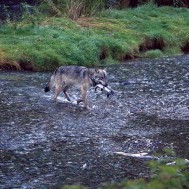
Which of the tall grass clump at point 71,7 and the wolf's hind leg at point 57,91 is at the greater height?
the tall grass clump at point 71,7

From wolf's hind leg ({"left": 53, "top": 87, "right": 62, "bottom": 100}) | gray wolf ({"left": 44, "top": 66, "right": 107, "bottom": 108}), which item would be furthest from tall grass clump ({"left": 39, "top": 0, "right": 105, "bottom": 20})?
wolf's hind leg ({"left": 53, "top": 87, "right": 62, "bottom": 100})

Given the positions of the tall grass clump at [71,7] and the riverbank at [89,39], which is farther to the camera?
the tall grass clump at [71,7]

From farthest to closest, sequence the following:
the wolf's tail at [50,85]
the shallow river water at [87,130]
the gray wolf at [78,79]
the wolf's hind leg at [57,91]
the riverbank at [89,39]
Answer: the riverbank at [89,39]
the wolf's tail at [50,85]
the wolf's hind leg at [57,91]
the gray wolf at [78,79]
the shallow river water at [87,130]

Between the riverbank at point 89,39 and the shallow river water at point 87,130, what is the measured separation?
1.50 m

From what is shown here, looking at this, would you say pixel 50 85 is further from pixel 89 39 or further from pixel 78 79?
pixel 89 39

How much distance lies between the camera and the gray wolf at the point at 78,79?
47.9ft

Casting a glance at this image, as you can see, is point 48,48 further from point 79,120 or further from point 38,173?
point 38,173

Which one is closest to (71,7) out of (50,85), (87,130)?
(50,85)

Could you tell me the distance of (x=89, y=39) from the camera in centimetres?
2230

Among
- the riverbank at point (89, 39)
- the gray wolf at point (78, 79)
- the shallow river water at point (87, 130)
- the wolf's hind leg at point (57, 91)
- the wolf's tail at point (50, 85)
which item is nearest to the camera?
the shallow river water at point (87, 130)

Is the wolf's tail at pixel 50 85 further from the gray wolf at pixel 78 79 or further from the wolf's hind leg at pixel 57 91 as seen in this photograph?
the wolf's hind leg at pixel 57 91

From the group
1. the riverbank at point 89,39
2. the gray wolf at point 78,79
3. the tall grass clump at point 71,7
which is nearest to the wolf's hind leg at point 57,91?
the gray wolf at point 78,79

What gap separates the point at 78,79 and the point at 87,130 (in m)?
2.60

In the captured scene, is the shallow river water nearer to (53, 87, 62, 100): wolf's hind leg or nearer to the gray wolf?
(53, 87, 62, 100): wolf's hind leg
